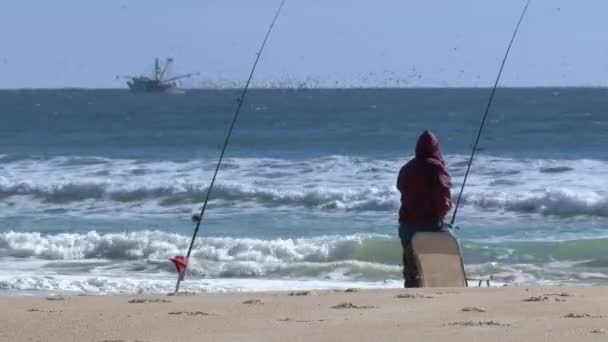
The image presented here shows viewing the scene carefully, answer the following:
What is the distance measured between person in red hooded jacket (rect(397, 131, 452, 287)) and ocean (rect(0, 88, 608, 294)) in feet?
10.8

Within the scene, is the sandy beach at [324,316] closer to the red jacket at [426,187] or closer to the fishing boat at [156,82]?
the red jacket at [426,187]

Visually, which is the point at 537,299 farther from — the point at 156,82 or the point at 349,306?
the point at 156,82

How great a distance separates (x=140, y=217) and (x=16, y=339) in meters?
11.5

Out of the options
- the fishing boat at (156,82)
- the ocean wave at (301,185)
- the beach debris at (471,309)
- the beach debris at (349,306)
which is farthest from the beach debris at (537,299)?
the fishing boat at (156,82)

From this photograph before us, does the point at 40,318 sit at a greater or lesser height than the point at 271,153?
lesser

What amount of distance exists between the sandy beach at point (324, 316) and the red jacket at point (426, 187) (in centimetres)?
56

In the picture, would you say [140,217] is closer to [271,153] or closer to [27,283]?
[27,283]

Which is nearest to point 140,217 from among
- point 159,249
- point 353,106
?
point 159,249

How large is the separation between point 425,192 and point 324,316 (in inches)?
61.9

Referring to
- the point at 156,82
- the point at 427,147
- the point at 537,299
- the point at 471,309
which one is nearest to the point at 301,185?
the point at 427,147

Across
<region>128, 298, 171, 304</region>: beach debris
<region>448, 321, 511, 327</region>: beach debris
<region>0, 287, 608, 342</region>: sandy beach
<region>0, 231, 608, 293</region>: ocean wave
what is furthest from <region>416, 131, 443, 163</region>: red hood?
<region>0, 231, 608, 293</region>: ocean wave

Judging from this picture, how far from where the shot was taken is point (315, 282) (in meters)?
11.6

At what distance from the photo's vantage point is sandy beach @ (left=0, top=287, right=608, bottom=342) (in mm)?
5859

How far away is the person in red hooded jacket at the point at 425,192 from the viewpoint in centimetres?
778
